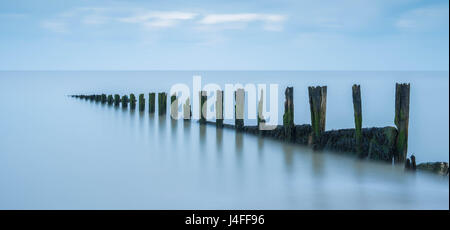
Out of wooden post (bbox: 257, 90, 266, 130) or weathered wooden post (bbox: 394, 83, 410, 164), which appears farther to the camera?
wooden post (bbox: 257, 90, 266, 130)

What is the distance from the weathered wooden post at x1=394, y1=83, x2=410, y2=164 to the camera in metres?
7.09

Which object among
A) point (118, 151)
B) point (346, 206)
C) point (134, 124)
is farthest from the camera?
point (134, 124)

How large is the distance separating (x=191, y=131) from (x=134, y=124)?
2.47m

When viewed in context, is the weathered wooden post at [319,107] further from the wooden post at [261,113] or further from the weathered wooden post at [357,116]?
the wooden post at [261,113]

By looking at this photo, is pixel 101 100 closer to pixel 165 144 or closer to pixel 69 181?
pixel 165 144

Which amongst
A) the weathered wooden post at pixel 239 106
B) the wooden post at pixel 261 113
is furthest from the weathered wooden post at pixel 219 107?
the wooden post at pixel 261 113

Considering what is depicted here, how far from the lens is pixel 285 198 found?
21.0ft

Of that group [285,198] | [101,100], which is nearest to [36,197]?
[285,198]

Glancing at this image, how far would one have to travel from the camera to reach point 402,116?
23.3 ft

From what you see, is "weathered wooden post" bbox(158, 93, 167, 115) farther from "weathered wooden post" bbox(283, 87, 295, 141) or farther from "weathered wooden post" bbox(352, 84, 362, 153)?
"weathered wooden post" bbox(352, 84, 362, 153)

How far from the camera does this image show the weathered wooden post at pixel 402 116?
279 inches

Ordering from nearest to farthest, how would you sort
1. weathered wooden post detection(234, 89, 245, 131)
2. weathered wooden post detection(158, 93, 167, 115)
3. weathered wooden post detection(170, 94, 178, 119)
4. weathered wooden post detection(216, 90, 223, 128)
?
weathered wooden post detection(234, 89, 245, 131), weathered wooden post detection(216, 90, 223, 128), weathered wooden post detection(170, 94, 178, 119), weathered wooden post detection(158, 93, 167, 115)

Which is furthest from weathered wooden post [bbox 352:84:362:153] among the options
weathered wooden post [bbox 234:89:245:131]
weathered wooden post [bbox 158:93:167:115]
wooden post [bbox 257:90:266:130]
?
weathered wooden post [bbox 158:93:167:115]

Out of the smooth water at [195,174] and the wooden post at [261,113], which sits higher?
the wooden post at [261,113]
